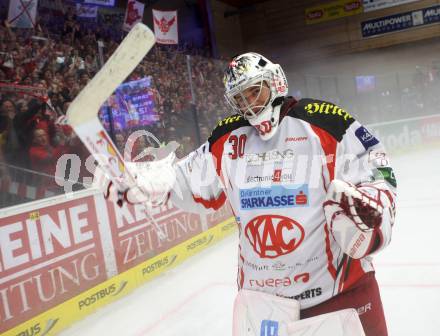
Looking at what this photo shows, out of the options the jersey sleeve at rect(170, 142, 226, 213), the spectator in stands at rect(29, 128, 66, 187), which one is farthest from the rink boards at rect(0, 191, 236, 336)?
the jersey sleeve at rect(170, 142, 226, 213)

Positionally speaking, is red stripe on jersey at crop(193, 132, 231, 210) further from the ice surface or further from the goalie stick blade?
the ice surface

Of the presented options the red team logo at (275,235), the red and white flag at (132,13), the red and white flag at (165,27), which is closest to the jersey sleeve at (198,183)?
the red team logo at (275,235)

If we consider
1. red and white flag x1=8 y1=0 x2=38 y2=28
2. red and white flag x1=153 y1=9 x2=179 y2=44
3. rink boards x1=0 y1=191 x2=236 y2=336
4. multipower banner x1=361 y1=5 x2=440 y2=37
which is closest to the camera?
rink boards x1=0 y1=191 x2=236 y2=336

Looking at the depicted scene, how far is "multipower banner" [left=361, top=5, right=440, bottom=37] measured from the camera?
34.4ft

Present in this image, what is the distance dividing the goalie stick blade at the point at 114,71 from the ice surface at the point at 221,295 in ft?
6.51

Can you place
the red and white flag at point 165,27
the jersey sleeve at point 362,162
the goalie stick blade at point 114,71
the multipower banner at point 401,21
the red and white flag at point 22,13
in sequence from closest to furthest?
1. the goalie stick blade at point 114,71
2. the jersey sleeve at point 362,162
3. the red and white flag at point 22,13
4. the red and white flag at point 165,27
5. the multipower banner at point 401,21

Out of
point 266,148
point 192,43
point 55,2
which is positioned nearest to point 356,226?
point 266,148

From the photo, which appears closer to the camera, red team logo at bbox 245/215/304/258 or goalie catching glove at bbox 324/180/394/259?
goalie catching glove at bbox 324/180/394/259

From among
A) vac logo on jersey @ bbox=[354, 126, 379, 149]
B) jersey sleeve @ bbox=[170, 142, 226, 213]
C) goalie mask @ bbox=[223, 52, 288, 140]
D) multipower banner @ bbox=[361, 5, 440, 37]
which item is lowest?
jersey sleeve @ bbox=[170, 142, 226, 213]

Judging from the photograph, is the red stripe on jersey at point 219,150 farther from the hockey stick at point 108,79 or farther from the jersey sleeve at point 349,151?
the hockey stick at point 108,79

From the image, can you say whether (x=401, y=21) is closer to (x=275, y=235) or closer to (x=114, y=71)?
(x=275, y=235)

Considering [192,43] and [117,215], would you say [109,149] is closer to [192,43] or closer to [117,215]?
[117,215]

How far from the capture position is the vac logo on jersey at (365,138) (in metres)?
1.34

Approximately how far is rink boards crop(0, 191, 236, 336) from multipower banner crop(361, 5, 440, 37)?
8.74 meters
